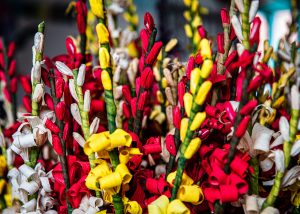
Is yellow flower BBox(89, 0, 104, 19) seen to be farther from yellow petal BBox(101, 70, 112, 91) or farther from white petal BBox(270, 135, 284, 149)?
white petal BBox(270, 135, 284, 149)

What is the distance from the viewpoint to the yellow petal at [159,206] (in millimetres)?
327

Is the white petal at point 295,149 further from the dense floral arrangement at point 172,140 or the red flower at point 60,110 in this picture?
the red flower at point 60,110

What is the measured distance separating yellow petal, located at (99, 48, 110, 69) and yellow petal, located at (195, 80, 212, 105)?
80mm

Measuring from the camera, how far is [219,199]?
32 cm

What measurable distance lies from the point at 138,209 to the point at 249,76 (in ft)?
0.47

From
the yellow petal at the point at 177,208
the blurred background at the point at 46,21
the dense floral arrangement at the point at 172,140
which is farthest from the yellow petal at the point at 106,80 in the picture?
the blurred background at the point at 46,21

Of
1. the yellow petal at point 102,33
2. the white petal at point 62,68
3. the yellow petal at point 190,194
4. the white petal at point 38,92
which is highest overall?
the yellow petal at point 102,33

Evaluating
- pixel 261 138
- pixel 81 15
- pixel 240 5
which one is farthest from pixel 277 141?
pixel 81 15

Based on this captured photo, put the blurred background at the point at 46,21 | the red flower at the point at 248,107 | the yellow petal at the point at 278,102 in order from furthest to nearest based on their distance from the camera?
the blurred background at the point at 46,21 → the yellow petal at the point at 278,102 → the red flower at the point at 248,107

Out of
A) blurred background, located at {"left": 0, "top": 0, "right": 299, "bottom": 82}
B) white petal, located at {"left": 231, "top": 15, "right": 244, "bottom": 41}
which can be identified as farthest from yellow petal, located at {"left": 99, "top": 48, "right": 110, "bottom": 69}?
blurred background, located at {"left": 0, "top": 0, "right": 299, "bottom": 82}

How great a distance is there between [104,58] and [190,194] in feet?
0.42

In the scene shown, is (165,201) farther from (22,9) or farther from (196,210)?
(22,9)

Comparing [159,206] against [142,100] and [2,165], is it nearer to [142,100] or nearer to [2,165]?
[142,100]

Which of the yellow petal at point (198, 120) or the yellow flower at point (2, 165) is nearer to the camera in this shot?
the yellow petal at point (198, 120)
